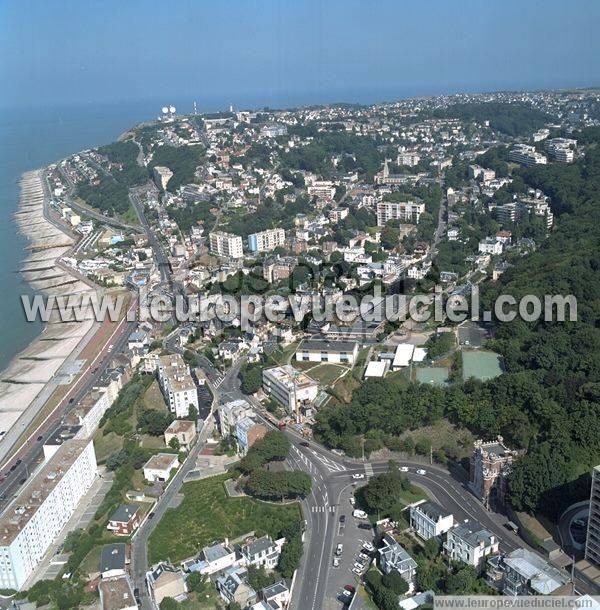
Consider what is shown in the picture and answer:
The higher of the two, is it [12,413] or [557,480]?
[557,480]

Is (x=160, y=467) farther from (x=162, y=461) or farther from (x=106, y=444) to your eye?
(x=106, y=444)

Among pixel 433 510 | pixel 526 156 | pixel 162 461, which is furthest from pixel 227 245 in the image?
pixel 433 510

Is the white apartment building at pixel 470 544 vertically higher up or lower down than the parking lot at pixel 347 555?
higher up

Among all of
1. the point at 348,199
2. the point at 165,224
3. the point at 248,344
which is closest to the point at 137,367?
the point at 248,344

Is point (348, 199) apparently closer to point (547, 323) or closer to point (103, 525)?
point (547, 323)

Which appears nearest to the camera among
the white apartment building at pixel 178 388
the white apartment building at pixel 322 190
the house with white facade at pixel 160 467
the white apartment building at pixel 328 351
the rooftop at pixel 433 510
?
the rooftop at pixel 433 510

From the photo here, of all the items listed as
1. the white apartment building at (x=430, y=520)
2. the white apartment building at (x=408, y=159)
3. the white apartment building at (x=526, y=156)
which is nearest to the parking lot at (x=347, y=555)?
the white apartment building at (x=430, y=520)

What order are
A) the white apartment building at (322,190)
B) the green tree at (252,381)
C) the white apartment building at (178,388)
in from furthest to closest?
the white apartment building at (322,190)
the green tree at (252,381)
the white apartment building at (178,388)

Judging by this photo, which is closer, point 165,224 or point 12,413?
point 12,413

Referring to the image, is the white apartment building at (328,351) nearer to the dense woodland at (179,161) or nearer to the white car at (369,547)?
the white car at (369,547)
